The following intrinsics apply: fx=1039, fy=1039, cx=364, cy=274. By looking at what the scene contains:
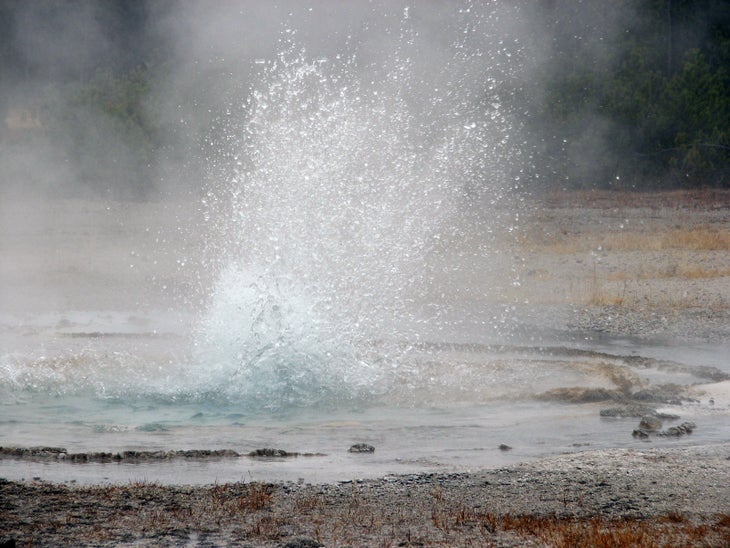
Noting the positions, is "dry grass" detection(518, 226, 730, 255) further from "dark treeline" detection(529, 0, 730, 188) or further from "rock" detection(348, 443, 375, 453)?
"rock" detection(348, 443, 375, 453)

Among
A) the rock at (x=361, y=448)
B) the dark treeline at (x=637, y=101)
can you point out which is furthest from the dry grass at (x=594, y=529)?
the dark treeline at (x=637, y=101)

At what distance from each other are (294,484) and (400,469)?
0.75 m

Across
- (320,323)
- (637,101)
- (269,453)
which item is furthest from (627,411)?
(637,101)

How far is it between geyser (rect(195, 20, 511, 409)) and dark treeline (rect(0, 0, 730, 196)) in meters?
1.84

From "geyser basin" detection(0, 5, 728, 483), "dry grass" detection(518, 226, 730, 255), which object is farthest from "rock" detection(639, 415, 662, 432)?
"dry grass" detection(518, 226, 730, 255)

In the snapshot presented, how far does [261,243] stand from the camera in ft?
33.8

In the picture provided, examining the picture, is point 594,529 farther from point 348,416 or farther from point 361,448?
point 348,416

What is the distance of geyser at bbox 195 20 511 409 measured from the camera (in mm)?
8414

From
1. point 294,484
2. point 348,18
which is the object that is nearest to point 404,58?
point 348,18

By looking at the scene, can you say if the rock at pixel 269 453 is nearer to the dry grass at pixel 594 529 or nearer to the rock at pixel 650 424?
the dry grass at pixel 594 529

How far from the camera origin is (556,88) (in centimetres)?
2122

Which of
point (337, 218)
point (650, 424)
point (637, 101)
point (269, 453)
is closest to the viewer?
point (269, 453)

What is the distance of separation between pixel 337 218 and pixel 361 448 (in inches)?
206

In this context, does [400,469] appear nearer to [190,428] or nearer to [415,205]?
[190,428]
